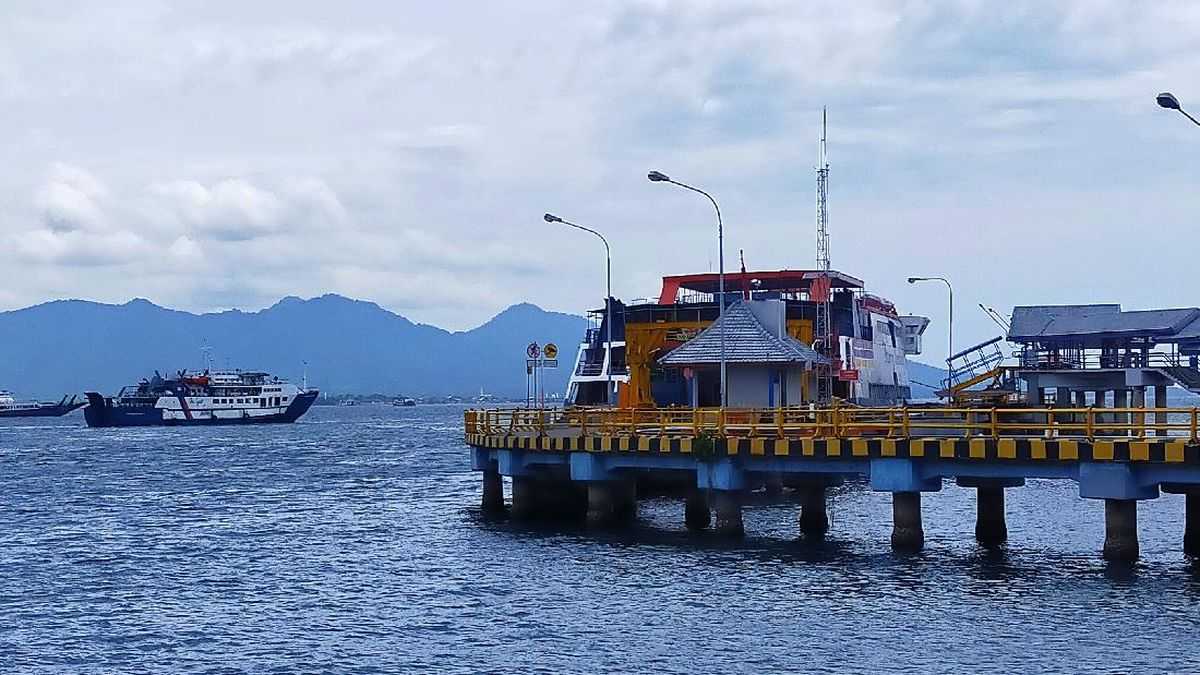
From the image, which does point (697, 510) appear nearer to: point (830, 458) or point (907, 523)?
point (830, 458)

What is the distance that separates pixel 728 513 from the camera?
38875 mm

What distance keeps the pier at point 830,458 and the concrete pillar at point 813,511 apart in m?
0.04

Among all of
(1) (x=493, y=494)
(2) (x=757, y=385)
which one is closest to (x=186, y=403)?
(1) (x=493, y=494)

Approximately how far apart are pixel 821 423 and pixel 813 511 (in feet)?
17.6

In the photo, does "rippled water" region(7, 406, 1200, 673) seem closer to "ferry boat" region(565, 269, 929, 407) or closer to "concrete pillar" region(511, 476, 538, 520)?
"concrete pillar" region(511, 476, 538, 520)

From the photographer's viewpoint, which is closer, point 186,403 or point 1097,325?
point 1097,325

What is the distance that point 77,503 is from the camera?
60188 millimetres

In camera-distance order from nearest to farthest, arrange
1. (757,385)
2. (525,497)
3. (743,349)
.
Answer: (525,497) < (743,349) < (757,385)

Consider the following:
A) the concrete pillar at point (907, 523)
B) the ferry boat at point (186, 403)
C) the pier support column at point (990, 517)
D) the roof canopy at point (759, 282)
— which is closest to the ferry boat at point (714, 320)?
the roof canopy at point (759, 282)

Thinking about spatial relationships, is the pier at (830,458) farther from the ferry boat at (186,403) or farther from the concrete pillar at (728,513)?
the ferry boat at (186,403)

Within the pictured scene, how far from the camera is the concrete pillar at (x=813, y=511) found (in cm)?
4072

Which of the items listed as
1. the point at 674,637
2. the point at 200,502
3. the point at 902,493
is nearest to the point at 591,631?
Answer: the point at 674,637

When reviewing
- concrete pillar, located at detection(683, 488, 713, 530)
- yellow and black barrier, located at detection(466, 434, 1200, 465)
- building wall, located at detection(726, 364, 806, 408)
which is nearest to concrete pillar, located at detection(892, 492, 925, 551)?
yellow and black barrier, located at detection(466, 434, 1200, 465)

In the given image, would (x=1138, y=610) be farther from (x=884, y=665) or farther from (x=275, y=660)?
(x=275, y=660)
